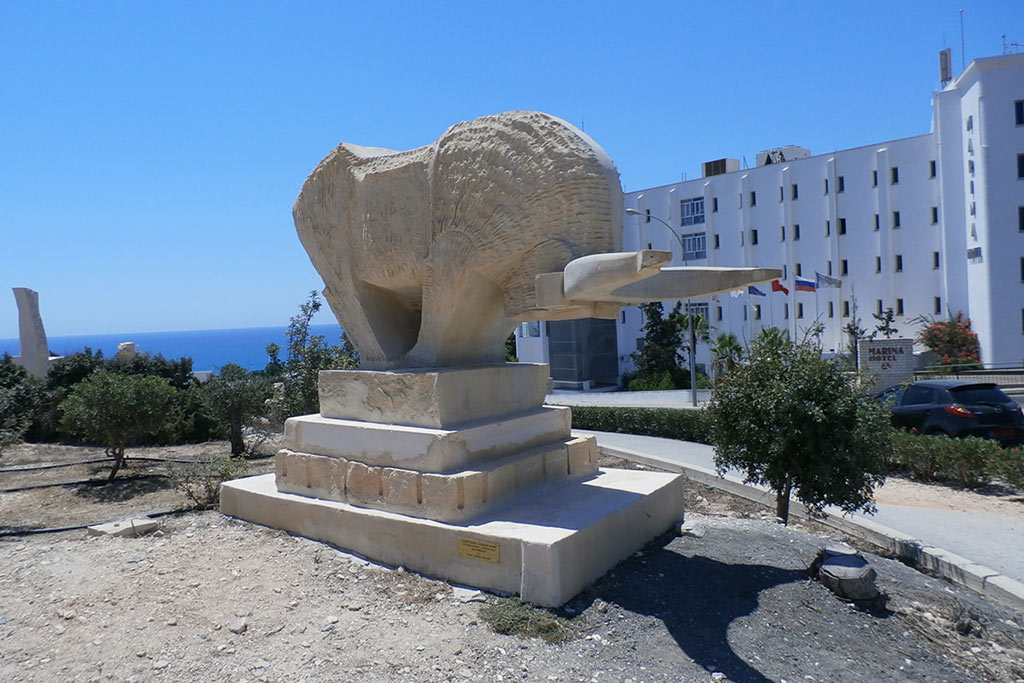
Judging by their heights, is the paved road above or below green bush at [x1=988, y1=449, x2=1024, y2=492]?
below

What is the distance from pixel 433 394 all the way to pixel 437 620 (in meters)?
1.97

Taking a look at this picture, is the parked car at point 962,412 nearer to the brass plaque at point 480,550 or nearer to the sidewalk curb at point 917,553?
the sidewalk curb at point 917,553

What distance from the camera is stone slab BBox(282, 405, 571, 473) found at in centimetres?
607

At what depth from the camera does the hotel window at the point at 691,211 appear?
38.4 m

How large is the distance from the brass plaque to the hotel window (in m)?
35.4

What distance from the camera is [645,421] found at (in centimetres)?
1583

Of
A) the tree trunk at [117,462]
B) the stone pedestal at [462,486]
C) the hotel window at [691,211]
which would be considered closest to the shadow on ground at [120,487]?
the tree trunk at [117,462]

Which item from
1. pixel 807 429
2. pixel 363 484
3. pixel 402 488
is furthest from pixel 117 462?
pixel 807 429

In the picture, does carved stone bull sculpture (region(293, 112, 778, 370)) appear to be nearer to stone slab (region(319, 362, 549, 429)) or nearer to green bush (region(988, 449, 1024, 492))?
stone slab (region(319, 362, 549, 429))

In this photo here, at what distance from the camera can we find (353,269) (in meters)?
7.47

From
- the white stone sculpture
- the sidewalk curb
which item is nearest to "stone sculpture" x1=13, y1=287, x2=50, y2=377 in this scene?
the white stone sculpture

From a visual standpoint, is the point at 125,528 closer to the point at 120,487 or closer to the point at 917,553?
the point at 120,487

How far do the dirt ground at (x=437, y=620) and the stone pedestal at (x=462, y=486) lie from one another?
21 cm

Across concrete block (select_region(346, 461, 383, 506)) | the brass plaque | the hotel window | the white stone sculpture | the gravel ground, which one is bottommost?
the gravel ground
